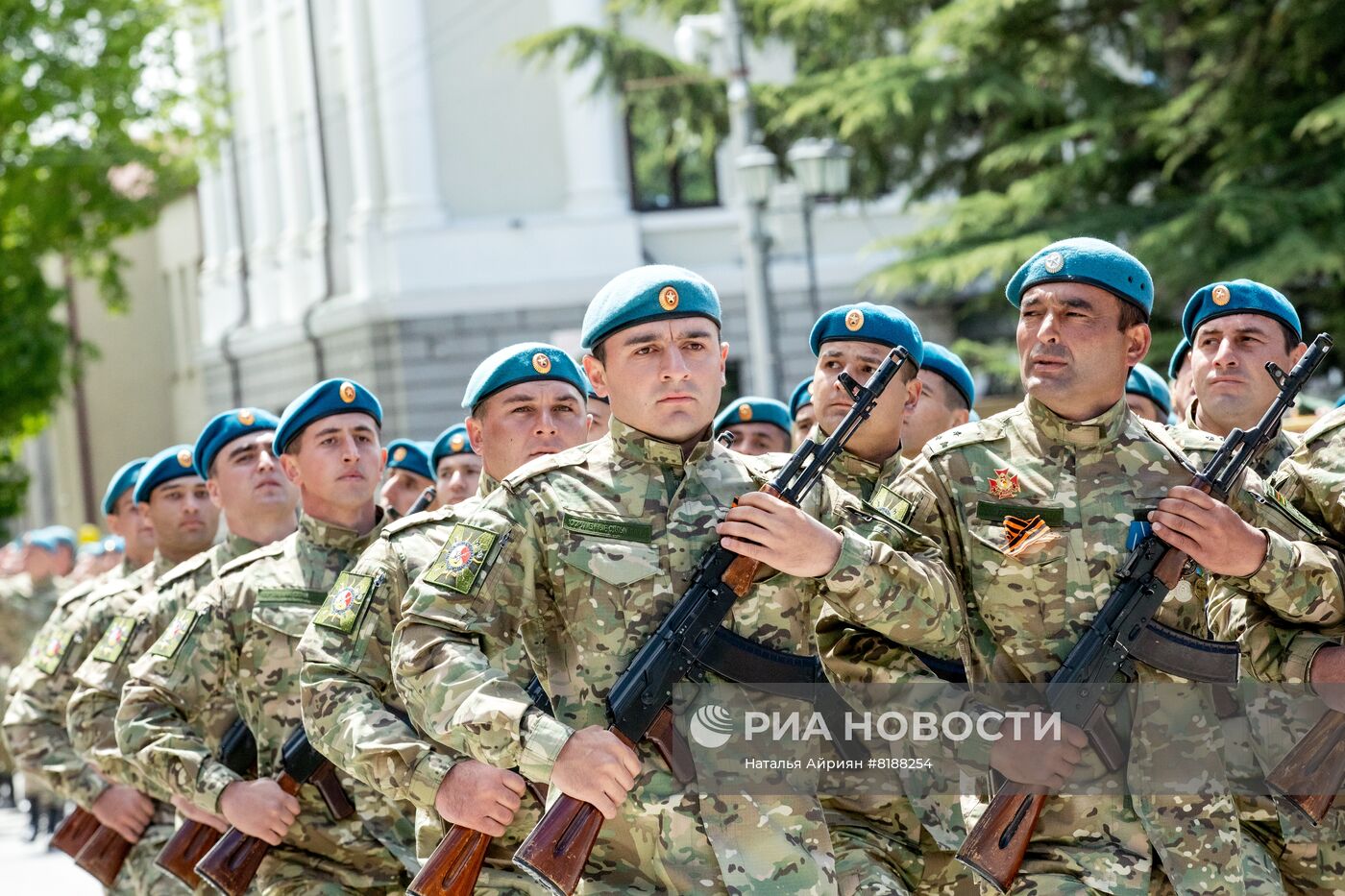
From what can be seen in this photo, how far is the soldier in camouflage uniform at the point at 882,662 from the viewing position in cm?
518

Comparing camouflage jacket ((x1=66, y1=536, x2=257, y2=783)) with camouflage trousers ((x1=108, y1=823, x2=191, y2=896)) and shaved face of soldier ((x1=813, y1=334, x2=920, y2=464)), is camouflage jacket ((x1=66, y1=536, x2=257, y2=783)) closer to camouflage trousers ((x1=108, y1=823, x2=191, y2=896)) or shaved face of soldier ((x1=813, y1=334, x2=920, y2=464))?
camouflage trousers ((x1=108, y1=823, x2=191, y2=896))

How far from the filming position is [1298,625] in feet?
17.3

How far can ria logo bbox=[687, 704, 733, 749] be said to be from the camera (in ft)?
14.7

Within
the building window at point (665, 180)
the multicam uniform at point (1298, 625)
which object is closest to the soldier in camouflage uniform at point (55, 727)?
the multicam uniform at point (1298, 625)

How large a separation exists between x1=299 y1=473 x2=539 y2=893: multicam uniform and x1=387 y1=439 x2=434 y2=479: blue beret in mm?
2371

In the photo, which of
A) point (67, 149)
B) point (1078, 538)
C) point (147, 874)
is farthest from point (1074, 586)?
point (67, 149)

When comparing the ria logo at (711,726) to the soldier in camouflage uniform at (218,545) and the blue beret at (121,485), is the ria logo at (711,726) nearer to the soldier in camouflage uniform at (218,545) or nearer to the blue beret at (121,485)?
the soldier in camouflage uniform at (218,545)

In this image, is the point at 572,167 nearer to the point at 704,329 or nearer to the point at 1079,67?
the point at 1079,67

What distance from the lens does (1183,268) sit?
16.9 m

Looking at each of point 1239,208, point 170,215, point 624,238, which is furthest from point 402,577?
point 170,215

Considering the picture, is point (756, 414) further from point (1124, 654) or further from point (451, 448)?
point (1124, 654)

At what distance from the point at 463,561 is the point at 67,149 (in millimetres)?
21798

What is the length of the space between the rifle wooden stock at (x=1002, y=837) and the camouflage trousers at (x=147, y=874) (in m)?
3.69

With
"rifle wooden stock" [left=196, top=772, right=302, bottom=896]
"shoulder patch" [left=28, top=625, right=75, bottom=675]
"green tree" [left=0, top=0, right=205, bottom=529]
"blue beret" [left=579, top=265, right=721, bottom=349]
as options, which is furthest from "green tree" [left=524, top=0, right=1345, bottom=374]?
"blue beret" [left=579, top=265, right=721, bottom=349]
